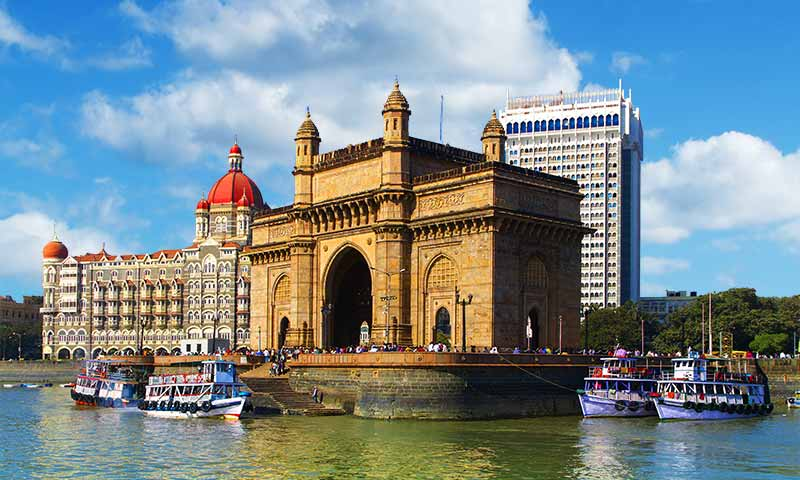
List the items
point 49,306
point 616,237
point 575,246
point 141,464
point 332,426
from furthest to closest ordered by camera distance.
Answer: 1. point 49,306
2. point 616,237
3. point 575,246
4. point 332,426
5. point 141,464

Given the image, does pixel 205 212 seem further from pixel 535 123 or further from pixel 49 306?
pixel 535 123

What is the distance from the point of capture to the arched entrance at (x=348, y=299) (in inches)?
2899

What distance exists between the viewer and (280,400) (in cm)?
5938

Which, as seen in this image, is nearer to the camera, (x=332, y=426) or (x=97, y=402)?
(x=332, y=426)

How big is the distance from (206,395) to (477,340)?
15787mm

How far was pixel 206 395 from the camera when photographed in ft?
189

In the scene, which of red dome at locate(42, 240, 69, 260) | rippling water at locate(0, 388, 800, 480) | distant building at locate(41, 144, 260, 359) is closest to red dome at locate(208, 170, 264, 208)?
distant building at locate(41, 144, 260, 359)

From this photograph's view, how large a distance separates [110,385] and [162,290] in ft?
284

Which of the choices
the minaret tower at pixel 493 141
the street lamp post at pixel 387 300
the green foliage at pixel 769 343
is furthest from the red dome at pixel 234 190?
Result: the street lamp post at pixel 387 300

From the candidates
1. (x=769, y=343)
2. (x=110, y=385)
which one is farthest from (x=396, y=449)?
(x=769, y=343)

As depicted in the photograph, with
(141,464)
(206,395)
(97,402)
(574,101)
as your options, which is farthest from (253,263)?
(574,101)

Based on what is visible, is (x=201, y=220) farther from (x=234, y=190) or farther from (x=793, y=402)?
(x=793, y=402)

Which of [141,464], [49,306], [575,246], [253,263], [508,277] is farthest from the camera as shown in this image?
[49,306]

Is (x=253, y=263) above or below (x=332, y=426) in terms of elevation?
above
